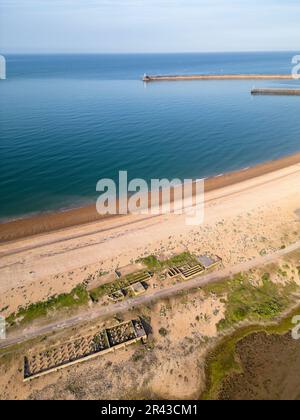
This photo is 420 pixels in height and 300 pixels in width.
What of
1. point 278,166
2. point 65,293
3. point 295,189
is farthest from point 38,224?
point 278,166

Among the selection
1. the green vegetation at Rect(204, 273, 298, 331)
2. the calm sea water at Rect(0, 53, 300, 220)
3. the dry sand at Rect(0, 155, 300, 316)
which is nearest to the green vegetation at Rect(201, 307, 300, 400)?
the green vegetation at Rect(204, 273, 298, 331)

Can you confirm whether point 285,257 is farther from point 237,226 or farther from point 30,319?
point 30,319

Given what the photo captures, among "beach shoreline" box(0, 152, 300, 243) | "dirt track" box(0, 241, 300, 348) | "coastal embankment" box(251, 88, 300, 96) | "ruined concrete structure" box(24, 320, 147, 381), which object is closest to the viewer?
"ruined concrete structure" box(24, 320, 147, 381)

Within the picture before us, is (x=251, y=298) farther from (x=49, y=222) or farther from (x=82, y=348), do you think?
(x=49, y=222)

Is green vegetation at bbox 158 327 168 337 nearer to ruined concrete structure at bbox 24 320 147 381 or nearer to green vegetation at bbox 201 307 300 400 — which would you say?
ruined concrete structure at bbox 24 320 147 381

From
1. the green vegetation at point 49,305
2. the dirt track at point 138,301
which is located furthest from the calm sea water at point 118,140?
the dirt track at point 138,301
